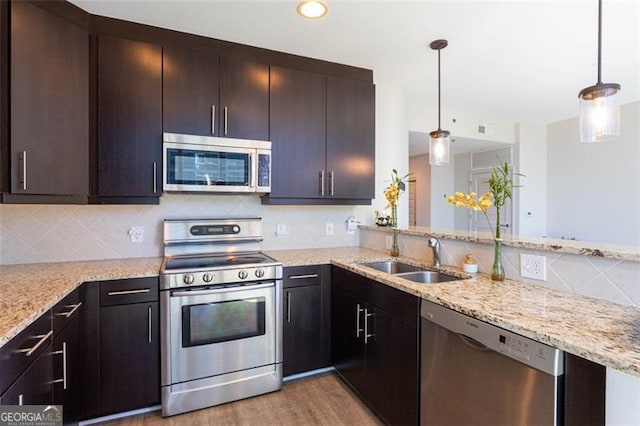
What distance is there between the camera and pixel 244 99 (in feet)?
8.34

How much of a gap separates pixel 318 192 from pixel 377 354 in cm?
139

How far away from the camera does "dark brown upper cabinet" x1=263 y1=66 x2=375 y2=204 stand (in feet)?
8.79

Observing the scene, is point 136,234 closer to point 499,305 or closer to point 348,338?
point 348,338

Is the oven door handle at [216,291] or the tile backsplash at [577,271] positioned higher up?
the tile backsplash at [577,271]

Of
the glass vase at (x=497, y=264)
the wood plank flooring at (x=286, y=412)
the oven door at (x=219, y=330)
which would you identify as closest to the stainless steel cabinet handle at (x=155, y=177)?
the oven door at (x=219, y=330)

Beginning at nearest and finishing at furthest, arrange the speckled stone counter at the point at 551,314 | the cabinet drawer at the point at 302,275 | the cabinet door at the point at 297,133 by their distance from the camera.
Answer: the speckled stone counter at the point at 551,314 < the cabinet drawer at the point at 302,275 < the cabinet door at the point at 297,133

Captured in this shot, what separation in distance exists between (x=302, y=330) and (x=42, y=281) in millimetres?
1626

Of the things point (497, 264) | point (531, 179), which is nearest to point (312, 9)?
point (497, 264)

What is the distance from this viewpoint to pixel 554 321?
118 centimetres

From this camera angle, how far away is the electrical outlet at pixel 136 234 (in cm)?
254

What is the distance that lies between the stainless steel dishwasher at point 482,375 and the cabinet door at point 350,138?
5.06 feet

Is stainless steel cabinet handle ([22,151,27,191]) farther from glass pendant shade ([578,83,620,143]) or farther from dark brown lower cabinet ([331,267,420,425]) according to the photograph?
glass pendant shade ([578,83,620,143])

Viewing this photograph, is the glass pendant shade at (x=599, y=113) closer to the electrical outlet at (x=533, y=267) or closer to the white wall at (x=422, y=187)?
the electrical outlet at (x=533, y=267)

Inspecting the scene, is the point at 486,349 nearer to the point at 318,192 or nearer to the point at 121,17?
the point at 318,192
